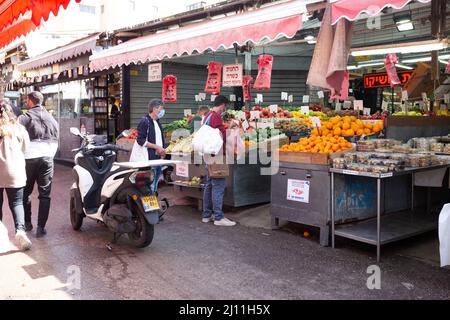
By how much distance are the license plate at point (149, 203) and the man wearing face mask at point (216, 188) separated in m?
1.62

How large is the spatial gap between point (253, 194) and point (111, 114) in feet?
21.2

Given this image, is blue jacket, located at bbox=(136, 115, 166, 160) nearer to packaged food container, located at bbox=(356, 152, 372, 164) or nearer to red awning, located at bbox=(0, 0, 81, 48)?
red awning, located at bbox=(0, 0, 81, 48)

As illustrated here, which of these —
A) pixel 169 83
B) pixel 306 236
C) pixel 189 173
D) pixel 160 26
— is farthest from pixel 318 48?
pixel 160 26

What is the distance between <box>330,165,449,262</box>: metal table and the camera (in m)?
5.34

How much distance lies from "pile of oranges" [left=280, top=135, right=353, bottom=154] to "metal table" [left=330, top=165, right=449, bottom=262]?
406mm

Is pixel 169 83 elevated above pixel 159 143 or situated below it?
above

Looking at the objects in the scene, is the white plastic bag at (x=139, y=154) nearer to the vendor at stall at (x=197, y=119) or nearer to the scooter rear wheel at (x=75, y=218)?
the scooter rear wheel at (x=75, y=218)

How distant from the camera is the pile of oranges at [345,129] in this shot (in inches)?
A: 281

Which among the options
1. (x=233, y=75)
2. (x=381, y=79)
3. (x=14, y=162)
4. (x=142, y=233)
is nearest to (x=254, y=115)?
(x=233, y=75)

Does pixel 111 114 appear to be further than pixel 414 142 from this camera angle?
Yes

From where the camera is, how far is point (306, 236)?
6.43 meters

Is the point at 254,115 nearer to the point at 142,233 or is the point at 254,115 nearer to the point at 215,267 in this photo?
the point at 142,233

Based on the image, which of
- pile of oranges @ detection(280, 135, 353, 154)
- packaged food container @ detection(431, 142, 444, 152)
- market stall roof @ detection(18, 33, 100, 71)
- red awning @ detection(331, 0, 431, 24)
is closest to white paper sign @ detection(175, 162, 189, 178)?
pile of oranges @ detection(280, 135, 353, 154)

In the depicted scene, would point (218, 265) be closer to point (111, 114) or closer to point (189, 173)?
point (189, 173)
